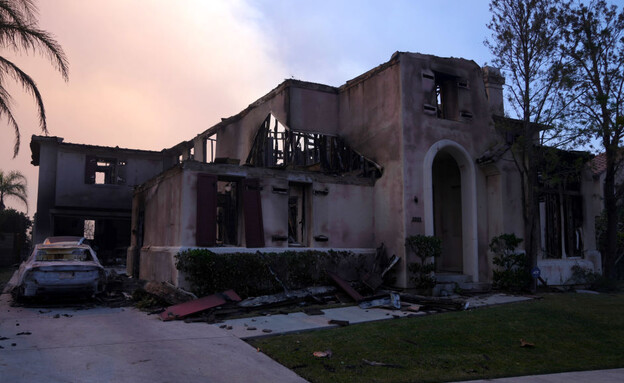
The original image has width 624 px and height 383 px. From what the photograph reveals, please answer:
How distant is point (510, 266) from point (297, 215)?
727 cm

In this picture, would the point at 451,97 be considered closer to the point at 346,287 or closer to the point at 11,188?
the point at 346,287

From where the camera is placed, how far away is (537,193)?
15914mm

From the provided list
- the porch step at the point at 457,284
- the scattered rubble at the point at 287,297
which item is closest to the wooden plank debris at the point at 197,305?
the scattered rubble at the point at 287,297

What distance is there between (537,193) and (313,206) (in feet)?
25.4

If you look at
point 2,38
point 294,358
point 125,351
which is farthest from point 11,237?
point 294,358

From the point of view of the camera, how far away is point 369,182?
1521cm

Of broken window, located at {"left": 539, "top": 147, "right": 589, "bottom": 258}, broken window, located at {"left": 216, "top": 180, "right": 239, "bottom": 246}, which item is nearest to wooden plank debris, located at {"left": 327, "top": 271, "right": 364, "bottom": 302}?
broken window, located at {"left": 216, "top": 180, "right": 239, "bottom": 246}

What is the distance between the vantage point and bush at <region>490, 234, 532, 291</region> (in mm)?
14609

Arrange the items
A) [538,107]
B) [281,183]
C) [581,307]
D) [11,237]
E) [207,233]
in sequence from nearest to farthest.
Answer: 1. [581,307]
2. [207,233]
3. [281,183]
4. [538,107]
5. [11,237]

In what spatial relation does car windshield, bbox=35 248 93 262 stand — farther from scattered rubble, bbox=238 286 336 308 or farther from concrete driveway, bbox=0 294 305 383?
scattered rubble, bbox=238 286 336 308

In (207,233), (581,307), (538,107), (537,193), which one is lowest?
(581,307)

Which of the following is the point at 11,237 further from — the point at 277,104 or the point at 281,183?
the point at 281,183

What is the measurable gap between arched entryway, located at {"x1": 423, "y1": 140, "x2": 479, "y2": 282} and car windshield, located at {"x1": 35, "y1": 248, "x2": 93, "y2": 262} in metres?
9.40

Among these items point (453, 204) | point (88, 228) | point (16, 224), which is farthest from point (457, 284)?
point (16, 224)
